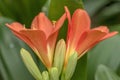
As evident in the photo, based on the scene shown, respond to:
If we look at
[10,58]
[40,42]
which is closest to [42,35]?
[40,42]

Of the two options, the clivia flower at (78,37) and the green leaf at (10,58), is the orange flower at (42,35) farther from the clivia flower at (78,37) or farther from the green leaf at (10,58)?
the green leaf at (10,58)

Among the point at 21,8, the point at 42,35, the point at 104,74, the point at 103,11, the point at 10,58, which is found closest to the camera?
the point at 42,35

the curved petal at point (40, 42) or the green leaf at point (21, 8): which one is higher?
the curved petal at point (40, 42)

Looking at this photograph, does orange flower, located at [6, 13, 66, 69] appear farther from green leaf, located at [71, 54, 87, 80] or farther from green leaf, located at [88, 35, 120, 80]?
green leaf, located at [88, 35, 120, 80]

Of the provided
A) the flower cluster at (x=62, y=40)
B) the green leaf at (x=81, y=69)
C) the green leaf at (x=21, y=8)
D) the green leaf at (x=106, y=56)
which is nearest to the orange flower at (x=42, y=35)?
the flower cluster at (x=62, y=40)

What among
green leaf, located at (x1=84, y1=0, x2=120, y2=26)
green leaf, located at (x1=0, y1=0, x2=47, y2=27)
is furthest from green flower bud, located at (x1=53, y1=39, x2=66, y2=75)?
green leaf, located at (x1=84, y1=0, x2=120, y2=26)

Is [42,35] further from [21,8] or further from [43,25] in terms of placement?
[21,8]
